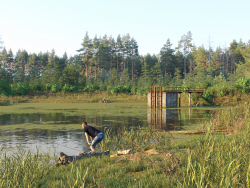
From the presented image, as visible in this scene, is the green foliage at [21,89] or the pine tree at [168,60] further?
the pine tree at [168,60]

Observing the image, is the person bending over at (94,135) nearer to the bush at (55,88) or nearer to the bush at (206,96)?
the bush at (206,96)

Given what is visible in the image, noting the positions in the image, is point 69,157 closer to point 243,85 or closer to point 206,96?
point 206,96

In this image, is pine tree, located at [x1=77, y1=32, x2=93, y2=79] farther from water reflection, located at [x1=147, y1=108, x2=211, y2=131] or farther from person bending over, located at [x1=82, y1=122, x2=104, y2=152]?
person bending over, located at [x1=82, y1=122, x2=104, y2=152]

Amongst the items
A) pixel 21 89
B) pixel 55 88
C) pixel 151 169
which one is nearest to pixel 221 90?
pixel 55 88

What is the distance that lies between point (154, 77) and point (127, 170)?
231 feet

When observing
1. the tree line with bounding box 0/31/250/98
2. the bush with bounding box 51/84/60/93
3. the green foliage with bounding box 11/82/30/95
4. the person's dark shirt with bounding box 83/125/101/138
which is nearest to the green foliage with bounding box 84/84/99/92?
the tree line with bounding box 0/31/250/98

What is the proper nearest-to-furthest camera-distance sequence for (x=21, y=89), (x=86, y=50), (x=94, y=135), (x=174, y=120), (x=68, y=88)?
(x=94, y=135) < (x=174, y=120) < (x=21, y=89) < (x=68, y=88) < (x=86, y=50)

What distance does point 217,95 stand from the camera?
162 ft

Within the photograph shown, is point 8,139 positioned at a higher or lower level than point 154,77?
lower

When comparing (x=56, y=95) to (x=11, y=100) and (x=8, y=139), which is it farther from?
(x=8, y=139)

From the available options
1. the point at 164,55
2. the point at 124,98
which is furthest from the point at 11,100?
the point at 164,55

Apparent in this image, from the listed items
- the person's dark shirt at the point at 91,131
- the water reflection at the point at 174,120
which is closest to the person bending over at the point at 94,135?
the person's dark shirt at the point at 91,131

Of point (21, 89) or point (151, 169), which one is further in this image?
point (21, 89)

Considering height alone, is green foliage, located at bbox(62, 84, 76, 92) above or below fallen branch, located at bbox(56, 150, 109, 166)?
above
